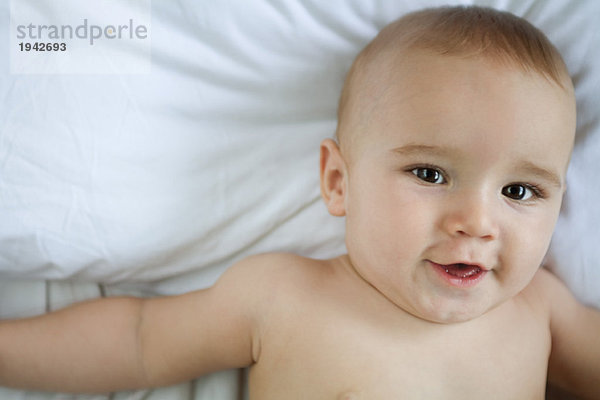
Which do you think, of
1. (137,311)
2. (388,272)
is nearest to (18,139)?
(137,311)

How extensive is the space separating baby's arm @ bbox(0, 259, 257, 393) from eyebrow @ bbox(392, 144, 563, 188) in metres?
0.33

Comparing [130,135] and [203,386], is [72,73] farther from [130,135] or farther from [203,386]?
[203,386]

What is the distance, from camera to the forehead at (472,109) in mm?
852

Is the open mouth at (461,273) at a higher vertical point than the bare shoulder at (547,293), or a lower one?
higher

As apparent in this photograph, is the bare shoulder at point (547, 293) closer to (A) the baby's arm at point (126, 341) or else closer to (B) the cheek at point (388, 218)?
(B) the cheek at point (388, 218)

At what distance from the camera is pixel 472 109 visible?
856mm

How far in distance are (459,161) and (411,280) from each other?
0.18 m

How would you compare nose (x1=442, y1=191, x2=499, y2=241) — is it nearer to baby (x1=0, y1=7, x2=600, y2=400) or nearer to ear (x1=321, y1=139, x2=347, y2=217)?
baby (x1=0, y1=7, x2=600, y2=400)

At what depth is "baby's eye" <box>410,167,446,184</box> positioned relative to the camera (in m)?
0.89

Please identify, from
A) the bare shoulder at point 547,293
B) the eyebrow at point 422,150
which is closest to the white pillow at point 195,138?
the bare shoulder at point 547,293

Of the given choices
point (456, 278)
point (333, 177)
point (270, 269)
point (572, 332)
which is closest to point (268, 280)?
point (270, 269)

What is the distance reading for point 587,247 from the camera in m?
1.06

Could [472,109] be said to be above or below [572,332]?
above

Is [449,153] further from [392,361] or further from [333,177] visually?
[392,361]
